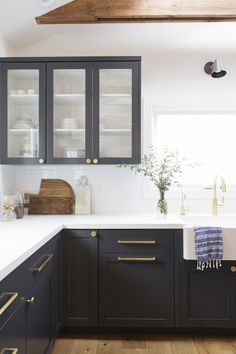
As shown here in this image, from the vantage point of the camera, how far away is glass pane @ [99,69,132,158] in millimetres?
2916

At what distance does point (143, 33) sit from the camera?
10.2 feet

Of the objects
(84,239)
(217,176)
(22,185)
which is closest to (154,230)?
(84,239)

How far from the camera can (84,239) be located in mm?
2570

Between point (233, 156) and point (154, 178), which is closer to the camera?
point (154, 178)

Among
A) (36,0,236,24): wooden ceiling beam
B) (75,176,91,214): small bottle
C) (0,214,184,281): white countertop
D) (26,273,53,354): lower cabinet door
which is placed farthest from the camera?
(75,176,91,214): small bottle

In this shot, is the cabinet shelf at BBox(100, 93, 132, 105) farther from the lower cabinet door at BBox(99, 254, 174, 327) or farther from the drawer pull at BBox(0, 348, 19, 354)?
the drawer pull at BBox(0, 348, 19, 354)

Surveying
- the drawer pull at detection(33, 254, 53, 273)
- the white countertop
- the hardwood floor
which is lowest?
the hardwood floor

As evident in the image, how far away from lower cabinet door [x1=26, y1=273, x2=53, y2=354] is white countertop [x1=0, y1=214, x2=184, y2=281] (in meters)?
0.25

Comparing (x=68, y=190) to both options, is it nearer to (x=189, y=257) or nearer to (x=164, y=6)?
(x=189, y=257)

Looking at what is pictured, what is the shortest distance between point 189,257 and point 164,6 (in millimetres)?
1939

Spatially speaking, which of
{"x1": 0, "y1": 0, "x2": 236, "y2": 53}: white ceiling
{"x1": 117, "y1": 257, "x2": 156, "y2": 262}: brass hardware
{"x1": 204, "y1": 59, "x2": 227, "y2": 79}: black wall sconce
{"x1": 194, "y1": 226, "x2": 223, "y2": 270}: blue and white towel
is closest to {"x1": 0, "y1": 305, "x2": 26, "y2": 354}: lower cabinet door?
{"x1": 117, "y1": 257, "x2": 156, "y2": 262}: brass hardware

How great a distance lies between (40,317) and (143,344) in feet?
3.28

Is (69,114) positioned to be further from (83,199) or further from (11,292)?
(11,292)

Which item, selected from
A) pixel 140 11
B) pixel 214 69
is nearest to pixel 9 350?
pixel 140 11
